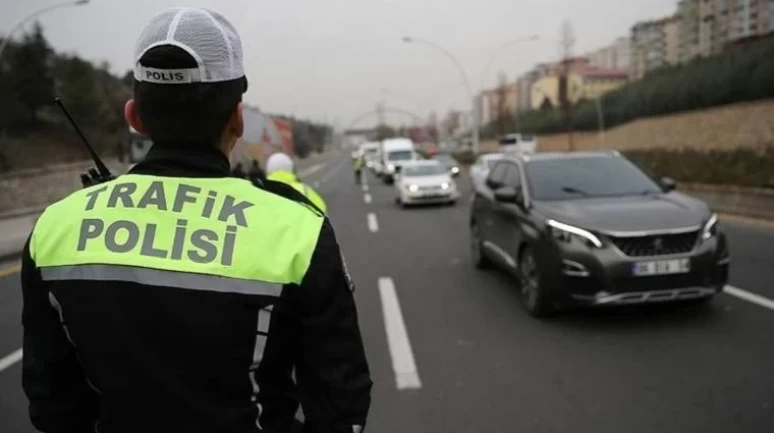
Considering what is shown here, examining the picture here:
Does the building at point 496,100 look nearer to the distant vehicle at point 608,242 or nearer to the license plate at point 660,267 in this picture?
the distant vehicle at point 608,242

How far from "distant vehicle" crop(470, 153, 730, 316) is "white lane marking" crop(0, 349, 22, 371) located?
466 centimetres

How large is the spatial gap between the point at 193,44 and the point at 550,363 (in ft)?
14.4

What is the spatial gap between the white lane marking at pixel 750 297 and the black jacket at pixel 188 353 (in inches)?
252

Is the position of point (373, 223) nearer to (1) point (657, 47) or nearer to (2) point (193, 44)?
(2) point (193, 44)

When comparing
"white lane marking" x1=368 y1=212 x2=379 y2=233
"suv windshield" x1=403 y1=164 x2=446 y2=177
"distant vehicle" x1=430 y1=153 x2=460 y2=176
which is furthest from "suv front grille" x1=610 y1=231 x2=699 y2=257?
"distant vehicle" x1=430 y1=153 x2=460 y2=176

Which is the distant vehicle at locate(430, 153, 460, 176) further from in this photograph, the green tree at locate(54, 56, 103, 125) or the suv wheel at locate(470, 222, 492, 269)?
the green tree at locate(54, 56, 103, 125)

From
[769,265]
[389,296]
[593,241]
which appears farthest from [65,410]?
[769,265]

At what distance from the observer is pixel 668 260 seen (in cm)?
→ 595

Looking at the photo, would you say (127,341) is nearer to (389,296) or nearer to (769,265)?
(389,296)

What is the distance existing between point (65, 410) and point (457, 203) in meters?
20.6

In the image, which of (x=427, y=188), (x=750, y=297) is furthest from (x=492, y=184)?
(x=427, y=188)

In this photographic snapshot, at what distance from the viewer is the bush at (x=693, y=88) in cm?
2900

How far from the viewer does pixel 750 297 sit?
279 inches

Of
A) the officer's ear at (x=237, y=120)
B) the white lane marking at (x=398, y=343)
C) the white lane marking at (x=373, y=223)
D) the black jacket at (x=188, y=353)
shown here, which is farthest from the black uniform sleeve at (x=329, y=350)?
the white lane marking at (x=373, y=223)
